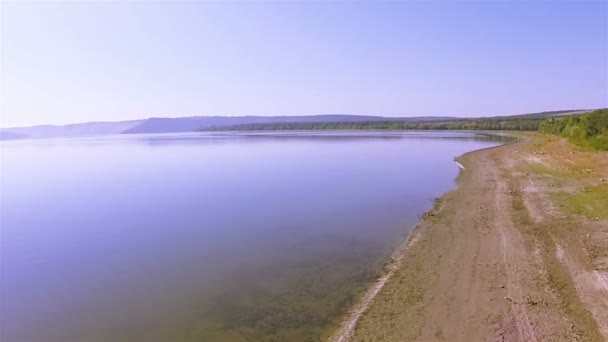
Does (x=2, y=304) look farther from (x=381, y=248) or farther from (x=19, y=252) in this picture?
(x=381, y=248)

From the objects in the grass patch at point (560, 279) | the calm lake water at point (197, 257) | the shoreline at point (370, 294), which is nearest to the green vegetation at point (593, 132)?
the calm lake water at point (197, 257)

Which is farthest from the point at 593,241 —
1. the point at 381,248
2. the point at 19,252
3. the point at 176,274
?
the point at 19,252

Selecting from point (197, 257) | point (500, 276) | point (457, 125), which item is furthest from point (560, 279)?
point (457, 125)

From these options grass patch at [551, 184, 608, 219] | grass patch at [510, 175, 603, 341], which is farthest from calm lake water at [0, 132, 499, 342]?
grass patch at [551, 184, 608, 219]

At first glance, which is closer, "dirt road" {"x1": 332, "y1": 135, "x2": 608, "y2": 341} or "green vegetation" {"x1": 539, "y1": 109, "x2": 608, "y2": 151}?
"dirt road" {"x1": 332, "y1": 135, "x2": 608, "y2": 341}

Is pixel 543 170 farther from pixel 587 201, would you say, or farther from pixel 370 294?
pixel 370 294

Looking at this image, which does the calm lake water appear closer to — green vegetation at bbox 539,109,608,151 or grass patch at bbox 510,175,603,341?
grass patch at bbox 510,175,603,341
